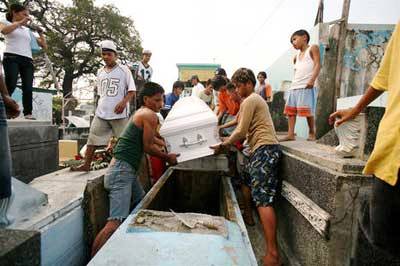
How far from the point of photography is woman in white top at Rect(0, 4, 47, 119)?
362cm

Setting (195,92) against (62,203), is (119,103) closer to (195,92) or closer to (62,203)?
(62,203)

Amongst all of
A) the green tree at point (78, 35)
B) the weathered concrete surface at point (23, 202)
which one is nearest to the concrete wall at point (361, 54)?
the weathered concrete surface at point (23, 202)

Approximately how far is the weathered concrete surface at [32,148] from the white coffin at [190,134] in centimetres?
185

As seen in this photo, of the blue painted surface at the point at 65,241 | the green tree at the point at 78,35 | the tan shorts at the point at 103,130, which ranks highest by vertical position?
the green tree at the point at 78,35

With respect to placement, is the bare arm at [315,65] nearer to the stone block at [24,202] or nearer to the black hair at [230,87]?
the black hair at [230,87]

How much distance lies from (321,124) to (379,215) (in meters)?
3.05

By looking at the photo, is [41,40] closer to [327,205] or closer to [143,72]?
[143,72]

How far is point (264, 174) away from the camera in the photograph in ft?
9.58

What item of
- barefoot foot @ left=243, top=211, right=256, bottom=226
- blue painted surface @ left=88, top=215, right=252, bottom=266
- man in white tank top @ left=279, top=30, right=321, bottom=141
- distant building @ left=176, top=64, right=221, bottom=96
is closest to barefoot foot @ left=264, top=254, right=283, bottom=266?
barefoot foot @ left=243, top=211, right=256, bottom=226

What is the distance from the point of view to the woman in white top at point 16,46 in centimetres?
362

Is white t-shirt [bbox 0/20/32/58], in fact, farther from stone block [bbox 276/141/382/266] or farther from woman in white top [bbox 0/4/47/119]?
stone block [bbox 276/141/382/266]

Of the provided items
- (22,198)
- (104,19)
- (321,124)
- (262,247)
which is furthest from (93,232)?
(104,19)

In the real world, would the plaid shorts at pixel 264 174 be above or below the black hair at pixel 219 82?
below

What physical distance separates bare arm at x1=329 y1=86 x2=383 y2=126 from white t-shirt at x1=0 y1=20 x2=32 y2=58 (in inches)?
156
